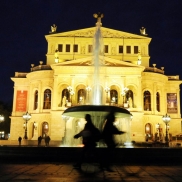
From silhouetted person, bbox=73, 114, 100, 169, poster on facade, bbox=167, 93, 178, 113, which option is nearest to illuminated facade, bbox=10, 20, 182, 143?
poster on facade, bbox=167, 93, 178, 113

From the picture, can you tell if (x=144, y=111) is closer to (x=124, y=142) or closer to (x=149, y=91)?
(x=149, y=91)

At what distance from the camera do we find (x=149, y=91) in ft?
156

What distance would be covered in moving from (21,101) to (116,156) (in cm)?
3863

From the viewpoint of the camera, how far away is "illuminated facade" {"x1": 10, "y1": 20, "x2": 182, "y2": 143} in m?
43.3

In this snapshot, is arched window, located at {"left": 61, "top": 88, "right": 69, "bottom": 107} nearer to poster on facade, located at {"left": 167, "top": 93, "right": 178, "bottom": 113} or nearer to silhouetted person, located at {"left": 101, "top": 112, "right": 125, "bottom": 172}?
poster on facade, located at {"left": 167, "top": 93, "right": 178, "bottom": 113}

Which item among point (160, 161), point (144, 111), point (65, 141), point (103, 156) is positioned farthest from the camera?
point (144, 111)

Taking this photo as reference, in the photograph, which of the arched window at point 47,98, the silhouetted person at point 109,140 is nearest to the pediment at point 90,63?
the arched window at point 47,98

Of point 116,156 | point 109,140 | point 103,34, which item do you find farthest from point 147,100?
point 109,140

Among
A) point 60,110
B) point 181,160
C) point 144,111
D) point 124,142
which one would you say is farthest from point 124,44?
point 181,160

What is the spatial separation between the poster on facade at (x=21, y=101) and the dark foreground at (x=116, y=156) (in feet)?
120

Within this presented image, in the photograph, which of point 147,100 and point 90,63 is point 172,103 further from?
point 90,63

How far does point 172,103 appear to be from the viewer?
49062 mm

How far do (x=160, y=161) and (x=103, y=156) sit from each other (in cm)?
391

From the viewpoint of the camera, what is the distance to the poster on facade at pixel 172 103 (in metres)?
48.6
